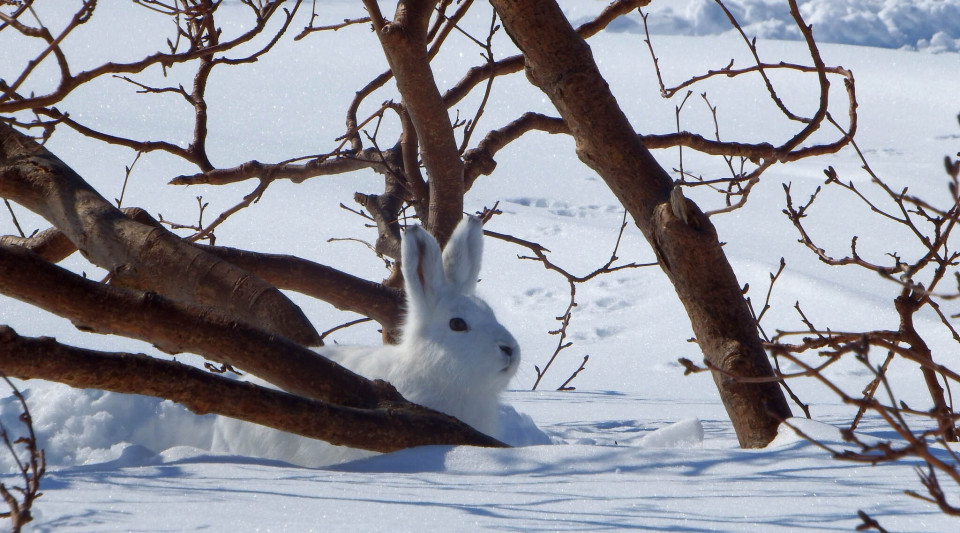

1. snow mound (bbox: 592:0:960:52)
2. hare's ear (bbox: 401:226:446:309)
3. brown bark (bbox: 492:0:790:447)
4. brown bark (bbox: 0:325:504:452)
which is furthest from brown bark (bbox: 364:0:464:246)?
snow mound (bbox: 592:0:960:52)

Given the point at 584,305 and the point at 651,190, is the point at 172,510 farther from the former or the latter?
the point at 584,305

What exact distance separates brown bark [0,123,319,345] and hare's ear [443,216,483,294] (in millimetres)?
605

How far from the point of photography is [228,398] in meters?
1.98

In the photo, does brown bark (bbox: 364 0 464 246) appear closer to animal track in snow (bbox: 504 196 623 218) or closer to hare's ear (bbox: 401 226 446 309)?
hare's ear (bbox: 401 226 446 309)

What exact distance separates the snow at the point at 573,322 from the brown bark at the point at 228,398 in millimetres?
94

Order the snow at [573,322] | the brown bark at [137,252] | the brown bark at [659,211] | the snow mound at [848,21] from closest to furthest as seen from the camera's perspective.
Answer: the snow at [573,322] → the brown bark at [659,211] → the brown bark at [137,252] → the snow mound at [848,21]

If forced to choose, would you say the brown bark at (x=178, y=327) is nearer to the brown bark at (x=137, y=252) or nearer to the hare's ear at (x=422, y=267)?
the brown bark at (x=137, y=252)

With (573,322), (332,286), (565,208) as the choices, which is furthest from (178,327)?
(565,208)

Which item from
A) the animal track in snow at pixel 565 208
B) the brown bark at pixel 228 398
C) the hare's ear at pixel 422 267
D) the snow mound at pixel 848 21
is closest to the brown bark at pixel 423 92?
the hare's ear at pixel 422 267

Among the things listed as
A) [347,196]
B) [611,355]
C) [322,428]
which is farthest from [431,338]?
[347,196]

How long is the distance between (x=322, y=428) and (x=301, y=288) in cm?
183

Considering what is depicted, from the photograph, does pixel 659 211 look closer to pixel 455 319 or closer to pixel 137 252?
pixel 455 319

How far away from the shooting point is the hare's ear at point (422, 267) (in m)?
3.19

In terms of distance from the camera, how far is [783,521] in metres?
1.32
